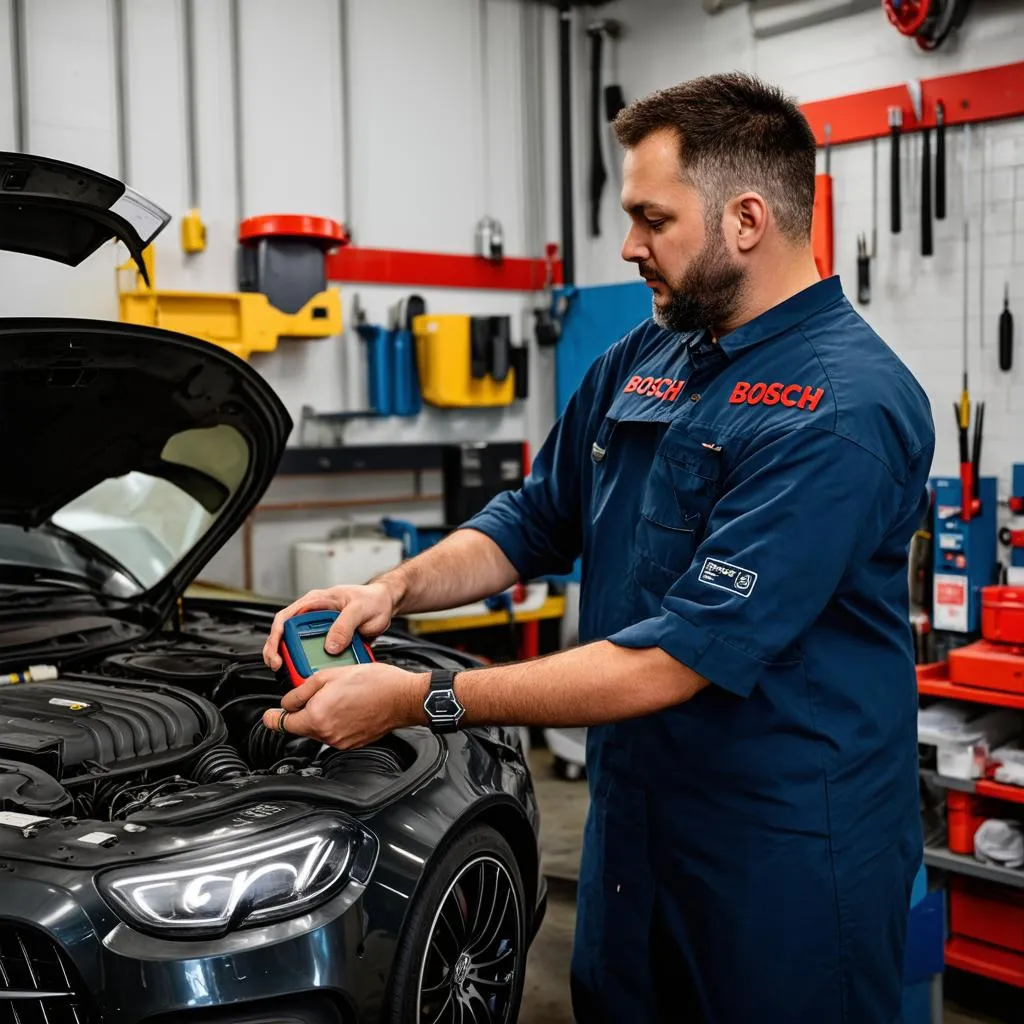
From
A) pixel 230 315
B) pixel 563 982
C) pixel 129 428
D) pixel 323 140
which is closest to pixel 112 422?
pixel 129 428

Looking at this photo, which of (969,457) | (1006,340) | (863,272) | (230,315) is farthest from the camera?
(230,315)

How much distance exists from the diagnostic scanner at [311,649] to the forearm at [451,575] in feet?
0.49

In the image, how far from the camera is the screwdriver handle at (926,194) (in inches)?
160

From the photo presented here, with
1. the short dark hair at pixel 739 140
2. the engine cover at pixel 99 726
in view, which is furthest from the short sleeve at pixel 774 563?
the engine cover at pixel 99 726

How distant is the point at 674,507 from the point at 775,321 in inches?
11.5

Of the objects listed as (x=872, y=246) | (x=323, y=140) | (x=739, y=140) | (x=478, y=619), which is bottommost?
(x=478, y=619)

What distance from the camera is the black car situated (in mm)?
1452

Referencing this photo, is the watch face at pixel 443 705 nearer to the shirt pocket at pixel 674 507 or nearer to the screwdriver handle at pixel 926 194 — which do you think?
the shirt pocket at pixel 674 507

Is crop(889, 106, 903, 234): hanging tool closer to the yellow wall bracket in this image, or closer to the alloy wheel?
the yellow wall bracket

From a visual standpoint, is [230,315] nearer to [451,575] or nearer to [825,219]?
[825,219]

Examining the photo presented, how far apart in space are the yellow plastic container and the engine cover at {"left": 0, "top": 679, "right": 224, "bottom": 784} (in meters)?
3.21

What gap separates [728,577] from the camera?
1414mm

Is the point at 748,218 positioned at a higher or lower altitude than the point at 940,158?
lower

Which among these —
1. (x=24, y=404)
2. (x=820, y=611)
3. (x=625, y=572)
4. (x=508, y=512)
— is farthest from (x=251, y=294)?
(x=820, y=611)
